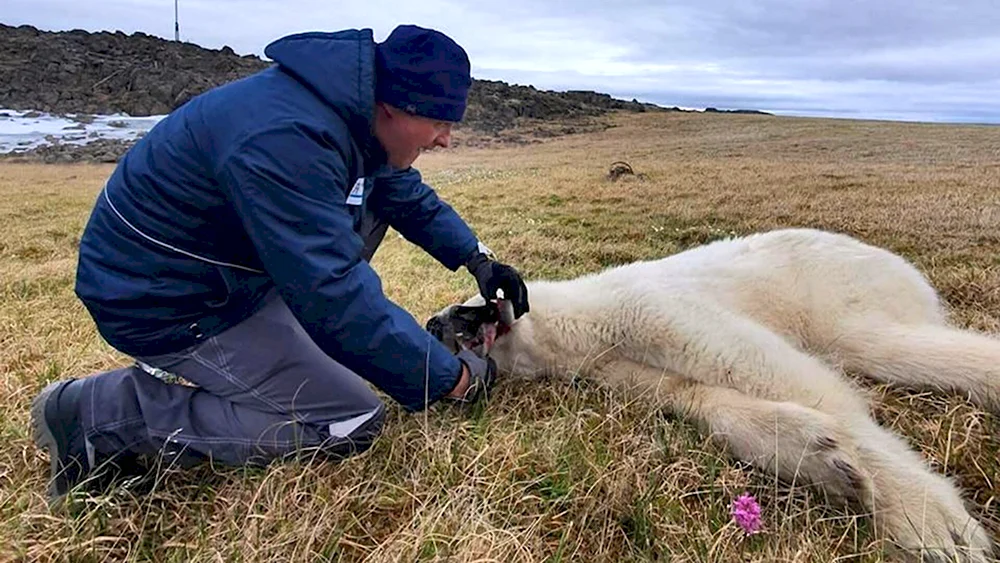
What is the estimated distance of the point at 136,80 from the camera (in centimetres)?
5594

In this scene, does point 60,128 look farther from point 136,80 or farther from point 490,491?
point 490,491

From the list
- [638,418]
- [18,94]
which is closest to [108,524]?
[638,418]

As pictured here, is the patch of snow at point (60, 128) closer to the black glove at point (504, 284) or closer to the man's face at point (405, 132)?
the black glove at point (504, 284)

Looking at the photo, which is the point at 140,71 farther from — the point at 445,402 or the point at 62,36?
the point at 445,402

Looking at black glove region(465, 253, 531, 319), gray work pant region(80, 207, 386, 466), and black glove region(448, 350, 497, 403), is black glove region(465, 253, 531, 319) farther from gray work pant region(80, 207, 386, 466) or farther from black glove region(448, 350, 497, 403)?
gray work pant region(80, 207, 386, 466)

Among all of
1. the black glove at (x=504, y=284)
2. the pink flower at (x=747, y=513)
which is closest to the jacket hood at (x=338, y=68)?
the black glove at (x=504, y=284)

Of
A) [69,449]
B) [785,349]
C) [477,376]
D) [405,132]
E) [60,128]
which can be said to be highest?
[405,132]

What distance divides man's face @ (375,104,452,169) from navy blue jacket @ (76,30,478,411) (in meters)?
0.06

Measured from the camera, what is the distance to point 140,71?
57750 millimetres

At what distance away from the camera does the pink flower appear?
2.34m

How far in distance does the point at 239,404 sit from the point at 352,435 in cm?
46

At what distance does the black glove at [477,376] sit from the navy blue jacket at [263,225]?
0.66 ft

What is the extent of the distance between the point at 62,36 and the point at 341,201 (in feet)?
273

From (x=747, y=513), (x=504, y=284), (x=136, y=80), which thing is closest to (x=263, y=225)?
(x=504, y=284)
